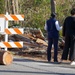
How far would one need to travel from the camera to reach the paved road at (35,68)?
11.5 meters

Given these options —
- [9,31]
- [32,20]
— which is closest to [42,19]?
[32,20]

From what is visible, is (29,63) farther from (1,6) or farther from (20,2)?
(20,2)

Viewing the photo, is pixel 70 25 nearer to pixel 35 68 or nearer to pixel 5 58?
pixel 35 68

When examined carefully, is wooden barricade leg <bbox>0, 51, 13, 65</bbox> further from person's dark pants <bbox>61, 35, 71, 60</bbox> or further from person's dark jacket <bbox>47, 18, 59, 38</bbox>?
person's dark pants <bbox>61, 35, 71, 60</bbox>

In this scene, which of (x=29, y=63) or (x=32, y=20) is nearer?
(x=29, y=63)

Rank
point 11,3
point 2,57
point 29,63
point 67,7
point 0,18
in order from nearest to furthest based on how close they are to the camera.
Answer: point 2,57, point 29,63, point 0,18, point 11,3, point 67,7

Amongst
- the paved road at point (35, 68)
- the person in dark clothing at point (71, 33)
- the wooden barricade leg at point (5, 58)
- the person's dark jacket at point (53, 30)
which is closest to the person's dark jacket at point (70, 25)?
the person in dark clothing at point (71, 33)

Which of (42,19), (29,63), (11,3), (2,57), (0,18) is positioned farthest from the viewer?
(11,3)

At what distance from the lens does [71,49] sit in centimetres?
1371

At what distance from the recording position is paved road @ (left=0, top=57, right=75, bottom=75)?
11.5 m

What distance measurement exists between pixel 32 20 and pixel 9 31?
2191 cm

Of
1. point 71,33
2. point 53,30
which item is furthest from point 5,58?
point 71,33

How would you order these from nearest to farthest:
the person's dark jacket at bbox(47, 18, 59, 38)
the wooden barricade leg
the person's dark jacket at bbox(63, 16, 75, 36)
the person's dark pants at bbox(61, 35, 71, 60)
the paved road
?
the paved road
the wooden barricade leg
the person's dark jacket at bbox(63, 16, 75, 36)
the person's dark pants at bbox(61, 35, 71, 60)
the person's dark jacket at bbox(47, 18, 59, 38)

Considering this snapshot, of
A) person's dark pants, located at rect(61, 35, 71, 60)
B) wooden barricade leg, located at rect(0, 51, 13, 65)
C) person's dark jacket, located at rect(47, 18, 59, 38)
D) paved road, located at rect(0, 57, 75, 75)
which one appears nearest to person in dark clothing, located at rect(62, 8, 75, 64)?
person's dark pants, located at rect(61, 35, 71, 60)
